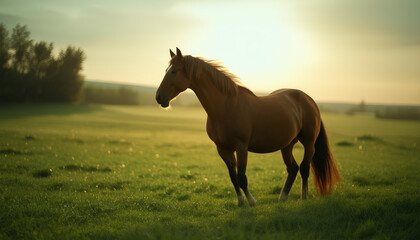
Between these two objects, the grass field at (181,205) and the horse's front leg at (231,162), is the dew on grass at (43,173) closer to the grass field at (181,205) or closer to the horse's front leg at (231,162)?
the grass field at (181,205)

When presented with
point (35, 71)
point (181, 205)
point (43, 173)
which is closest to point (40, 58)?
point (35, 71)

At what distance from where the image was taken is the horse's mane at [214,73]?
5.34 meters

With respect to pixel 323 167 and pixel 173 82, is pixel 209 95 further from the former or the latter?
pixel 323 167

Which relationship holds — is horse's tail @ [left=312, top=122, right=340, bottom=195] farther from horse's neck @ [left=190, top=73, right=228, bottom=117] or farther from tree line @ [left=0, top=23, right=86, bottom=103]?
tree line @ [left=0, top=23, right=86, bottom=103]

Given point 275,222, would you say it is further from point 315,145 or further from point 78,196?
point 78,196

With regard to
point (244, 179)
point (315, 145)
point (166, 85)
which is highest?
point (166, 85)

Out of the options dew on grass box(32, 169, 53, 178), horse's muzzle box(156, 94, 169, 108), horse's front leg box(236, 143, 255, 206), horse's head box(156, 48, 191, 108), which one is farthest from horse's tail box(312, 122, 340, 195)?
dew on grass box(32, 169, 53, 178)

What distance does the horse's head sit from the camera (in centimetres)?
518

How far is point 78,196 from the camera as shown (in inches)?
252

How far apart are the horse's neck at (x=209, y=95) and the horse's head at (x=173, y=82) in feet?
0.80

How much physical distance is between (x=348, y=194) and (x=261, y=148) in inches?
104

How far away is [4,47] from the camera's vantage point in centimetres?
3828

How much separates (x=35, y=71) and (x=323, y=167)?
49258 millimetres

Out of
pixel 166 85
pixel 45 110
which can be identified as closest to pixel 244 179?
pixel 166 85
